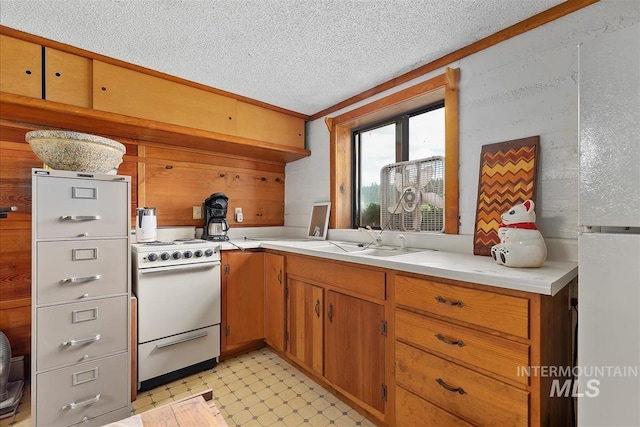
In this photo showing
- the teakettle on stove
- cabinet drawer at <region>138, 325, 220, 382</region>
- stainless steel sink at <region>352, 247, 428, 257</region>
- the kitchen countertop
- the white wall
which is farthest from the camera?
the teakettle on stove

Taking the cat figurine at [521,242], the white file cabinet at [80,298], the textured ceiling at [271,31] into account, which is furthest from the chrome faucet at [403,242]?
the white file cabinet at [80,298]

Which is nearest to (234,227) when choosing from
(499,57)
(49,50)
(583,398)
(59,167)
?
(59,167)

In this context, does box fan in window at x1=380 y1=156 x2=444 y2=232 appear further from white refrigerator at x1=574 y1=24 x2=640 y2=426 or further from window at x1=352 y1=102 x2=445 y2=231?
white refrigerator at x1=574 y1=24 x2=640 y2=426

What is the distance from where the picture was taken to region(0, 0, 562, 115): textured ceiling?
4.89 ft

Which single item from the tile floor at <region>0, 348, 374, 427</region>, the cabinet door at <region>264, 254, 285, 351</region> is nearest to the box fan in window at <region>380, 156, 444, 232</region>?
the cabinet door at <region>264, 254, 285, 351</region>

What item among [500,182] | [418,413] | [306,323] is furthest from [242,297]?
[500,182]

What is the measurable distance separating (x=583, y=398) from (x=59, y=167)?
8.18 feet

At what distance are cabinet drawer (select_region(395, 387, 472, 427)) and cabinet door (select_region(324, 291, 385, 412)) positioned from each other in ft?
0.43

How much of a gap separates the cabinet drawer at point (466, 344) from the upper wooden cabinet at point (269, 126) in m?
1.96

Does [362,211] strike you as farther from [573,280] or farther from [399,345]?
[573,280]

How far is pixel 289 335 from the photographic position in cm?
225

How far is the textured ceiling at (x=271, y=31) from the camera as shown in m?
1.49

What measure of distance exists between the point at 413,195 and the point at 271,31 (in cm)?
141

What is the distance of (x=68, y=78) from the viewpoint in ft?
6.12
